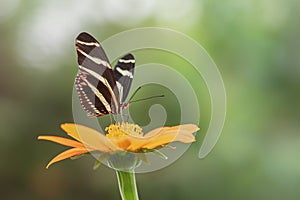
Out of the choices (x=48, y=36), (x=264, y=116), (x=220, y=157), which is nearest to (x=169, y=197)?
(x=220, y=157)

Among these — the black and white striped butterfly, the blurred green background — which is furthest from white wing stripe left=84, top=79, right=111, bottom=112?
the blurred green background

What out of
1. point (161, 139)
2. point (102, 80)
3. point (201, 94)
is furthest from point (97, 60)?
point (201, 94)

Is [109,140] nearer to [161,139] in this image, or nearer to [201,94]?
[161,139]

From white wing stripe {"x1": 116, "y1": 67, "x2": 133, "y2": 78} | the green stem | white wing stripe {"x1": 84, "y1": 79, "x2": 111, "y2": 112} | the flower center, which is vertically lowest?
the green stem

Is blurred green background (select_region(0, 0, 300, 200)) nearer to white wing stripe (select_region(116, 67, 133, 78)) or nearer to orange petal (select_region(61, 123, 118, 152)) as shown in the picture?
white wing stripe (select_region(116, 67, 133, 78))

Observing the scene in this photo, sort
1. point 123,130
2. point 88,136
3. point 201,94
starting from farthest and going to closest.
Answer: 1. point 201,94
2. point 123,130
3. point 88,136

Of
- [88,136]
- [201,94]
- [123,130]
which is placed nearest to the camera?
[88,136]

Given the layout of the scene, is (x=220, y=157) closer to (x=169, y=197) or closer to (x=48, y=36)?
(x=169, y=197)

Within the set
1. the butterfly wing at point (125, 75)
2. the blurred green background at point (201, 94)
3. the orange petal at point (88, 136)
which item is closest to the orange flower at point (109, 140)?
the orange petal at point (88, 136)
